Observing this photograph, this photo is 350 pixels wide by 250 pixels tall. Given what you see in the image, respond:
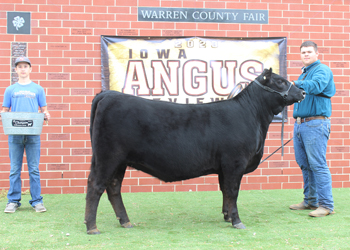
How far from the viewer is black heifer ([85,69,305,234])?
3072 mm

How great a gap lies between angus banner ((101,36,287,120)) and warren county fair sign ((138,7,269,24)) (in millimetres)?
310

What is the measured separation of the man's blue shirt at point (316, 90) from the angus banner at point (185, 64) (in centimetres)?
147

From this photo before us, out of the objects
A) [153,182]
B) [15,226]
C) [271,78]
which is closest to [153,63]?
[153,182]

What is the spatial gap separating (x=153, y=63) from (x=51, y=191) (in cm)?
252

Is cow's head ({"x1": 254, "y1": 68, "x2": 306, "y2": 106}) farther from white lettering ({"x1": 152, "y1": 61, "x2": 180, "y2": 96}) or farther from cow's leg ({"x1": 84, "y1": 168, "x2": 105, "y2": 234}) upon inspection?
cow's leg ({"x1": 84, "y1": 168, "x2": 105, "y2": 234})

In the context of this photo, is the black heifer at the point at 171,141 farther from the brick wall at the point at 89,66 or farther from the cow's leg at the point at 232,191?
the brick wall at the point at 89,66

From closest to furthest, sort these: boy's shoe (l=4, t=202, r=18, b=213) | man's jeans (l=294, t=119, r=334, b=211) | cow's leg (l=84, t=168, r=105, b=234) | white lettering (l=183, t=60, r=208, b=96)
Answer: cow's leg (l=84, t=168, r=105, b=234), man's jeans (l=294, t=119, r=334, b=211), boy's shoe (l=4, t=202, r=18, b=213), white lettering (l=183, t=60, r=208, b=96)

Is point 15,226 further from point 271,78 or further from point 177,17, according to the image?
point 177,17

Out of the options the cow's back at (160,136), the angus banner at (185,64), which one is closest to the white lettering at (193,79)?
the angus banner at (185,64)

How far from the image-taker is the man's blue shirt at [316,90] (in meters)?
3.61

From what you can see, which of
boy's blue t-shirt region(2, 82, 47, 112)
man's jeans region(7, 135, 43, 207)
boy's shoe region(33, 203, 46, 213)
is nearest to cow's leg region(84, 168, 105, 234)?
boy's shoe region(33, 203, 46, 213)

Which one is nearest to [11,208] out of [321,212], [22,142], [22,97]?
[22,142]

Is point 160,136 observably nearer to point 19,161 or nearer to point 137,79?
point 19,161

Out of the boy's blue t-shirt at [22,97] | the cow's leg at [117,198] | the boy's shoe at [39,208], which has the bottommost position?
the boy's shoe at [39,208]
